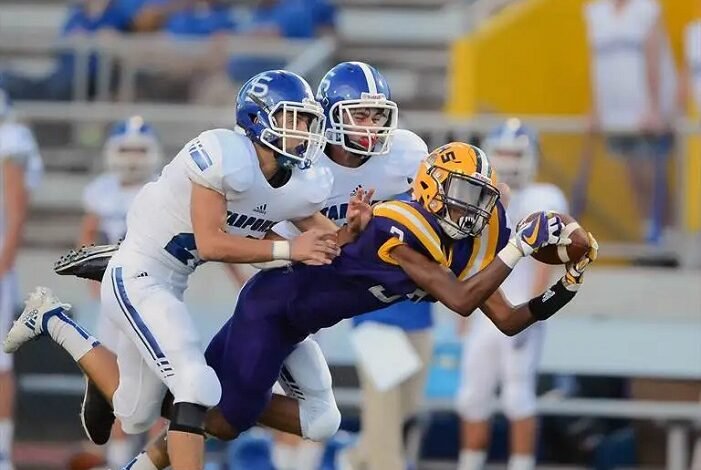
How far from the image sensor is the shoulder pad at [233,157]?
637 centimetres

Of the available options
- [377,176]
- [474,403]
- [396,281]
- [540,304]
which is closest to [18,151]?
[474,403]

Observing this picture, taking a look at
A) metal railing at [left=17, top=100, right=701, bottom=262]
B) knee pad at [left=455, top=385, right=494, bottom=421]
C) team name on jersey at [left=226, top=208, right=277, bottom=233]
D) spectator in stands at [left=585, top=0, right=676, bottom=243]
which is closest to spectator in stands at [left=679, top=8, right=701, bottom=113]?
spectator in stands at [left=585, top=0, right=676, bottom=243]

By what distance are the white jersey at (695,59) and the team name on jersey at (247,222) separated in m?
3.89

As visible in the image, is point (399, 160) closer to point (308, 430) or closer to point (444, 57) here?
point (308, 430)

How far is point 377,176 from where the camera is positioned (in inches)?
279

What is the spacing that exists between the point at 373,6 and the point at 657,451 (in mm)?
3616

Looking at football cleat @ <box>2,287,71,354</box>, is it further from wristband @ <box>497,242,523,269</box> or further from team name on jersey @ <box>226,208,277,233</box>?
wristband @ <box>497,242,523,269</box>

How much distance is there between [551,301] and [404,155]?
3.28 feet

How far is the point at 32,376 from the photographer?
10.4 m

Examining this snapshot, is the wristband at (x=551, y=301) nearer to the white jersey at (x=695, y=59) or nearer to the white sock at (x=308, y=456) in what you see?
the white sock at (x=308, y=456)

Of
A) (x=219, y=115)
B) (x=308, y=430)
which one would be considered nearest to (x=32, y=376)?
(x=219, y=115)

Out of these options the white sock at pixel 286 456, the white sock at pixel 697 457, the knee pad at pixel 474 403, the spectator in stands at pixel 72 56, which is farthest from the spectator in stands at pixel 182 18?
the white sock at pixel 697 457

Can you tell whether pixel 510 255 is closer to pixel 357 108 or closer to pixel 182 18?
pixel 357 108

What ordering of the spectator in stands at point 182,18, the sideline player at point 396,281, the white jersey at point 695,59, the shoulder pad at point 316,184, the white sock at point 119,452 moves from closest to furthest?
the sideline player at point 396,281 → the shoulder pad at point 316,184 → the white sock at point 119,452 → the white jersey at point 695,59 → the spectator in stands at point 182,18
